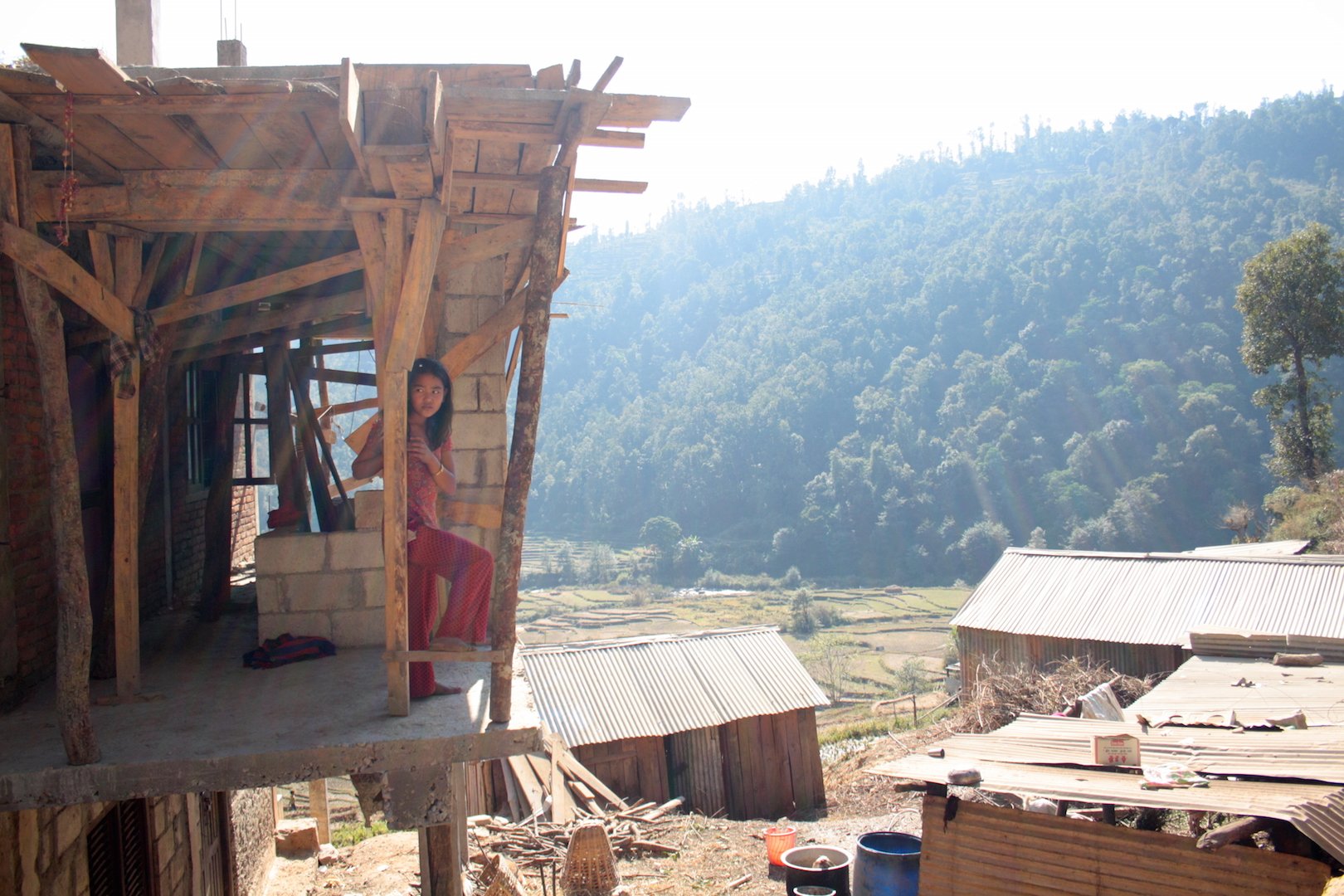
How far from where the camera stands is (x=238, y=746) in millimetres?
3988

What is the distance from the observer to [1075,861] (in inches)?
235

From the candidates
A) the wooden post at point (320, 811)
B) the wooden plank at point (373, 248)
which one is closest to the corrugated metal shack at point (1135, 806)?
the wooden plank at point (373, 248)

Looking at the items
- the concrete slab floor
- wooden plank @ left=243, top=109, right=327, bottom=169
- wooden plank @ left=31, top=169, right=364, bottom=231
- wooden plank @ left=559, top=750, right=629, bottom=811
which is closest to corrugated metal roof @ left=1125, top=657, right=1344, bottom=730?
the concrete slab floor

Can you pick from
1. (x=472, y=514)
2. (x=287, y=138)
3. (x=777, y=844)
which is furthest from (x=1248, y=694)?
(x=287, y=138)

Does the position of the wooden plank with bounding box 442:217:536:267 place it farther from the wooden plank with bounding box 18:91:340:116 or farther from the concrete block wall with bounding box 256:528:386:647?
the concrete block wall with bounding box 256:528:386:647

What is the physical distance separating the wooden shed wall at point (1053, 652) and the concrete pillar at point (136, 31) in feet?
53.9

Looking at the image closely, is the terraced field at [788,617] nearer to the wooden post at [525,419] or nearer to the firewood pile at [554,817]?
the firewood pile at [554,817]

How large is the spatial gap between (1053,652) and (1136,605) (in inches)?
67.6

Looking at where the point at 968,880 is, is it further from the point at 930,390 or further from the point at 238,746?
the point at 930,390

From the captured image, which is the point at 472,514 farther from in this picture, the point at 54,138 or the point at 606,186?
the point at 54,138

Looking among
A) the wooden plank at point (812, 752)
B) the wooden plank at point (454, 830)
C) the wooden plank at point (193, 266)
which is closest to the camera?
the wooden plank at point (454, 830)

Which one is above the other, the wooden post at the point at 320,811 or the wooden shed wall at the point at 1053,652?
the wooden shed wall at the point at 1053,652

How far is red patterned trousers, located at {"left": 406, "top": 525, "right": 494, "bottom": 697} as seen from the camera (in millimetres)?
4672

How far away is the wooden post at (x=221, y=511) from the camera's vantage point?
7348mm
